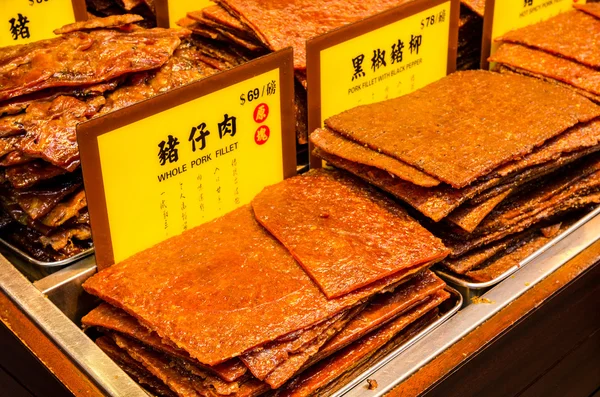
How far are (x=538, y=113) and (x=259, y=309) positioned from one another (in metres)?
1.16

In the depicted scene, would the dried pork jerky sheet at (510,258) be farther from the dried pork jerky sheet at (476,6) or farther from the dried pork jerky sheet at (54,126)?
the dried pork jerky sheet at (54,126)

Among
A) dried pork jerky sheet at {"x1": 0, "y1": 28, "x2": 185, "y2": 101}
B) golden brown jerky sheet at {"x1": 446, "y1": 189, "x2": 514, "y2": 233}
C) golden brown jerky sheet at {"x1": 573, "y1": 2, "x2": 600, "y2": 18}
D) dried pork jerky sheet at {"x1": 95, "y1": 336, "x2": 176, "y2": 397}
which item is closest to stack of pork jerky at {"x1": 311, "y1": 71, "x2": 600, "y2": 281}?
golden brown jerky sheet at {"x1": 446, "y1": 189, "x2": 514, "y2": 233}

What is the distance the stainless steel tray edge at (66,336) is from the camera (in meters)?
1.70

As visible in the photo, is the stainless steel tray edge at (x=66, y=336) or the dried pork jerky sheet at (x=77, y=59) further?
the dried pork jerky sheet at (x=77, y=59)

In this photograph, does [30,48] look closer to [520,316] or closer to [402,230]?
[402,230]

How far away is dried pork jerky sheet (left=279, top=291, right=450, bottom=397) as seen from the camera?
1768 millimetres

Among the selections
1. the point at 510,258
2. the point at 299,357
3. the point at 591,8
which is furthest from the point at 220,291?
the point at 591,8

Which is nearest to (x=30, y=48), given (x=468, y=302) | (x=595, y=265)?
(x=468, y=302)

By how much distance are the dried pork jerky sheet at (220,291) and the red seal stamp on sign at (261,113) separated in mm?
330

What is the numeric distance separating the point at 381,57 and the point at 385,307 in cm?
96

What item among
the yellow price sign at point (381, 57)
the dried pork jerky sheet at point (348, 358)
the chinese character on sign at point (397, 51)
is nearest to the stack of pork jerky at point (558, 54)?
the yellow price sign at point (381, 57)

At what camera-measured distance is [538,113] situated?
2.33 m

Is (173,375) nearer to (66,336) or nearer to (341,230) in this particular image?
(66,336)

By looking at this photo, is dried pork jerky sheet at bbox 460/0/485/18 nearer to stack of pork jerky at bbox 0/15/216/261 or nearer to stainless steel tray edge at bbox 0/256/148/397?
stack of pork jerky at bbox 0/15/216/261
